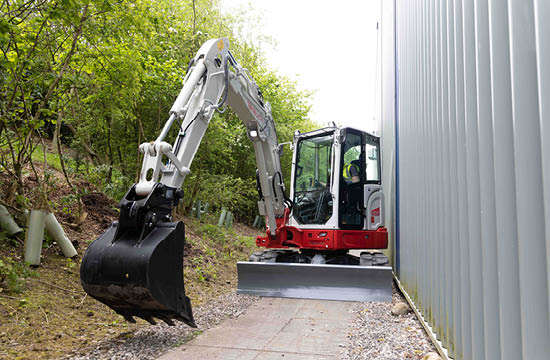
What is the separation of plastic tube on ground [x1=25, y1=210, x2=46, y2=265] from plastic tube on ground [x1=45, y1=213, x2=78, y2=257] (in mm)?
284

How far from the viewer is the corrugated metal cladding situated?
1.58 metres

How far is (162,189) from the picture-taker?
12.3ft

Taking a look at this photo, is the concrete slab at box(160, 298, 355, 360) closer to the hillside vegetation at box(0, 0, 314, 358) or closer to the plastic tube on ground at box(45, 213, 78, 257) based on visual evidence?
the hillside vegetation at box(0, 0, 314, 358)

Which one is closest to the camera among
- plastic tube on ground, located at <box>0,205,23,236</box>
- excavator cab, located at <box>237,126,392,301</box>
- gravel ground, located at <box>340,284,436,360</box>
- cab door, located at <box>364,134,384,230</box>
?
gravel ground, located at <box>340,284,436,360</box>

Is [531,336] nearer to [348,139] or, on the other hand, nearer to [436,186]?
[436,186]

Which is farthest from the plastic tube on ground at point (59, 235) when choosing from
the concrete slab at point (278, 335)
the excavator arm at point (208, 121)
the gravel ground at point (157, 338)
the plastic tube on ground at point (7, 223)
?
the concrete slab at point (278, 335)

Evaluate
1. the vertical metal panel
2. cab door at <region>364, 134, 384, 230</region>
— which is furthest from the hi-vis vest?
the vertical metal panel

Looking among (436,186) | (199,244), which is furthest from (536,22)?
(199,244)

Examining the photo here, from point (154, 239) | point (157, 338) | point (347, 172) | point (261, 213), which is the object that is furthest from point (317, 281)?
point (154, 239)

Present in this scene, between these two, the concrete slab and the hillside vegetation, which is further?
the hillside vegetation

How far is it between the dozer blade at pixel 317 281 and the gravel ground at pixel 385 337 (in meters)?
0.57

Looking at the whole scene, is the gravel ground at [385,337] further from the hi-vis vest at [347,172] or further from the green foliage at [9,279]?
the green foliage at [9,279]

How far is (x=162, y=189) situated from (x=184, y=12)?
381 inches

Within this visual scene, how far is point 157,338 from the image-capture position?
3.98 meters
